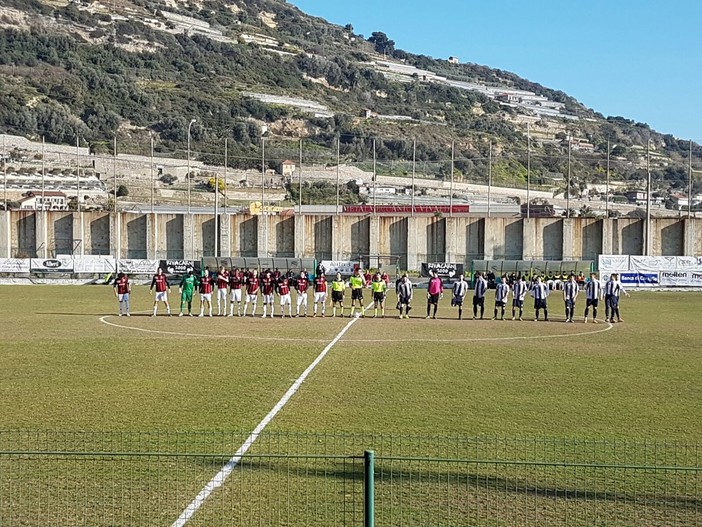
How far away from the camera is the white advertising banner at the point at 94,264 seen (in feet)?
210

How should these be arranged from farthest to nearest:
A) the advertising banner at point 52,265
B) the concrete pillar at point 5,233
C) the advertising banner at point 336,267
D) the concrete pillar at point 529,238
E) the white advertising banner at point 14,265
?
1. the concrete pillar at point 529,238
2. the concrete pillar at point 5,233
3. the advertising banner at point 336,267
4. the white advertising banner at point 14,265
5. the advertising banner at point 52,265

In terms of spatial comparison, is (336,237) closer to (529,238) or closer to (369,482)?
(529,238)

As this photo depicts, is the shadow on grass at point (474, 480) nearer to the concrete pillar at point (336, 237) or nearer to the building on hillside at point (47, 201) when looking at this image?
the concrete pillar at point (336, 237)

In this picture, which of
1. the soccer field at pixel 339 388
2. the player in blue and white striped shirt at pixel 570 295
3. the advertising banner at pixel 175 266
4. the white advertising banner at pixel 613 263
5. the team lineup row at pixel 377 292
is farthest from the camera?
the advertising banner at pixel 175 266

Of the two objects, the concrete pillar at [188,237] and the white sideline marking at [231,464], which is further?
the concrete pillar at [188,237]

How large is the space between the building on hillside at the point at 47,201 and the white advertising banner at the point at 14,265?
101 ft

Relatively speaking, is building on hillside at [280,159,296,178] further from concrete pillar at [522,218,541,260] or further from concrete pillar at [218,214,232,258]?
concrete pillar at [522,218,541,260]

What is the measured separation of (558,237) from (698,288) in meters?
19.3

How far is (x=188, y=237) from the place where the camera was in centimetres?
7531

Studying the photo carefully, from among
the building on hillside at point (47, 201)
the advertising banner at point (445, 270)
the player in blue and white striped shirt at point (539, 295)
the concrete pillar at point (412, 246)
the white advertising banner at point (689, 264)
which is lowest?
the player in blue and white striped shirt at point (539, 295)

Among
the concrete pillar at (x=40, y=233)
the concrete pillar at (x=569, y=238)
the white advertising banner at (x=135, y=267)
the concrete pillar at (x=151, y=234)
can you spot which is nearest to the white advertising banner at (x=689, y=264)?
the concrete pillar at (x=569, y=238)

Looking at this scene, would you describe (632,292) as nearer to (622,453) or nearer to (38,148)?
(622,453)

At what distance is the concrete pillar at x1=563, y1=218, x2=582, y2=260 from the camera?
246ft

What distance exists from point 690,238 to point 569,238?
9.74m
